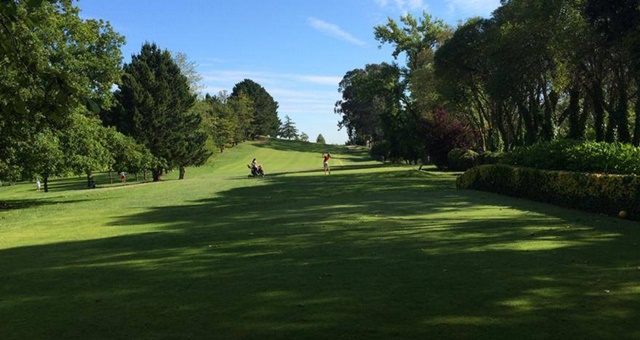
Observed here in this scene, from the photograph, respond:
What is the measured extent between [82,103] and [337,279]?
366 cm

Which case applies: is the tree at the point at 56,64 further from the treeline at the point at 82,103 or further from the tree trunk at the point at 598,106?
the tree trunk at the point at 598,106

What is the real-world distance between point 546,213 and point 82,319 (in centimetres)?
1104

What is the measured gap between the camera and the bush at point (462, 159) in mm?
36906

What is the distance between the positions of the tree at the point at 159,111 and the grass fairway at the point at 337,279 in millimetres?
38918

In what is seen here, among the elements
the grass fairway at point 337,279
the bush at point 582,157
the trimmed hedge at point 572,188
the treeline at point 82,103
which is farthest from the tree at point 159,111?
the grass fairway at point 337,279

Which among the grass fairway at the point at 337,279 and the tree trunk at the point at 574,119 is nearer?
the grass fairway at the point at 337,279

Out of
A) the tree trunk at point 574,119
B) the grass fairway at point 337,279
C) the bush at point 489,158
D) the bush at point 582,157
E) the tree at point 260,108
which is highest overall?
the tree at point 260,108

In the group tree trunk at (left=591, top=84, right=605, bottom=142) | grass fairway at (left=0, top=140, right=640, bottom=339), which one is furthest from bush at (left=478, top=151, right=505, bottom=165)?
grass fairway at (left=0, top=140, right=640, bottom=339)

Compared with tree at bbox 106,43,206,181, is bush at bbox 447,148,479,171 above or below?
below

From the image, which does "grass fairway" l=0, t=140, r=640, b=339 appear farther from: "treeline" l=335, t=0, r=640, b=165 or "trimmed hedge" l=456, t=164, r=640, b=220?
"treeline" l=335, t=0, r=640, b=165

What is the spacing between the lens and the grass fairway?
4273mm

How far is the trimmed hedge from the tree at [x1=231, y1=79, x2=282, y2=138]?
103 meters

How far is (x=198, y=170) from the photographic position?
7012 cm

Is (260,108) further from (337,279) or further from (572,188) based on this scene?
(337,279)
